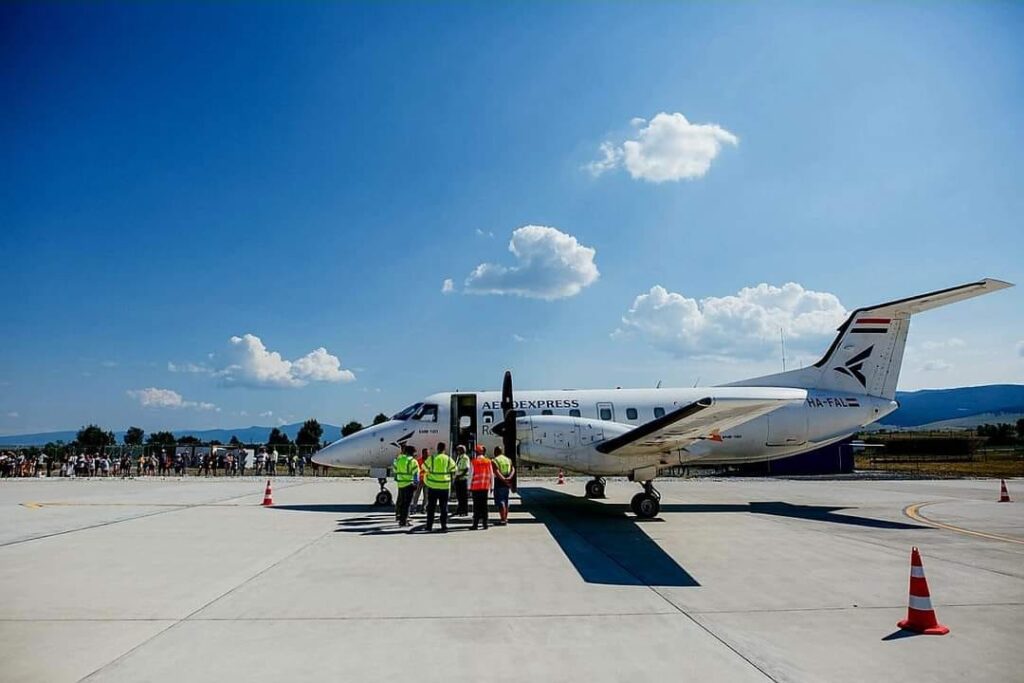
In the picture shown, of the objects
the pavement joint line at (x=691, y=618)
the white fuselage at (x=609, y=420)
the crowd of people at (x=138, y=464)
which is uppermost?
the white fuselage at (x=609, y=420)

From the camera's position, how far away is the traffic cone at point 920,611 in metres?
5.46

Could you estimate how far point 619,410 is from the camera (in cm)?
1611

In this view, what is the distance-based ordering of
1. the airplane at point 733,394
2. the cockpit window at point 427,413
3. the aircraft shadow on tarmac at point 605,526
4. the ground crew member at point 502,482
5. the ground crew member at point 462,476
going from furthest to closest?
the cockpit window at point 427,413 → the airplane at point 733,394 → the ground crew member at point 462,476 → the ground crew member at point 502,482 → the aircraft shadow on tarmac at point 605,526

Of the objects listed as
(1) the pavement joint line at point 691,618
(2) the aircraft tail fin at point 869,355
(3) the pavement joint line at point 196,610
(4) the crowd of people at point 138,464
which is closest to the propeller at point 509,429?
(1) the pavement joint line at point 691,618

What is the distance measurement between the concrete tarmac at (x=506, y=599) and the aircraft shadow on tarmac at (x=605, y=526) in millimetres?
92

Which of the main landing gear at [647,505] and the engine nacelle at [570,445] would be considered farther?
the engine nacelle at [570,445]

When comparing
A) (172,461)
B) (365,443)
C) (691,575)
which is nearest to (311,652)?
(691,575)

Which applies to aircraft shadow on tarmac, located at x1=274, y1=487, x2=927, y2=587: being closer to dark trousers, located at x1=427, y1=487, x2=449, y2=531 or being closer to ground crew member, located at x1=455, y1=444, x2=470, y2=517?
ground crew member, located at x1=455, y1=444, x2=470, y2=517

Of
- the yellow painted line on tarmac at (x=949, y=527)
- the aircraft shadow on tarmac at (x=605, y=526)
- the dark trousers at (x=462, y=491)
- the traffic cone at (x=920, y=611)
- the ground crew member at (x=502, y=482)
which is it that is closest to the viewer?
the traffic cone at (x=920, y=611)

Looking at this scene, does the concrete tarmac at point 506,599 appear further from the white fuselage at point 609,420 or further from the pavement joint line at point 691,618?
the white fuselage at point 609,420

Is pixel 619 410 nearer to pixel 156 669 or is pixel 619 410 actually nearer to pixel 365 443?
pixel 365 443

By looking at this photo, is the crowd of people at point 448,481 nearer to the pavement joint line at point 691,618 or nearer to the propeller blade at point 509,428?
the propeller blade at point 509,428

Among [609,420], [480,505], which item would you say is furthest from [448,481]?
[609,420]

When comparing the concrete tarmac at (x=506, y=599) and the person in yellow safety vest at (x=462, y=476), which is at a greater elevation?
the person in yellow safety vest at (x=462, y=476)
